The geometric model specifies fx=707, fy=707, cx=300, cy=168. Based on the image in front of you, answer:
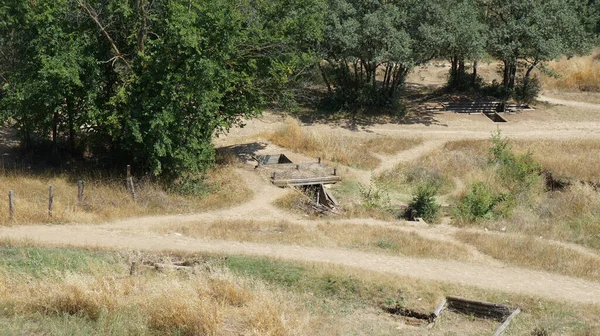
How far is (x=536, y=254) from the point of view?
18797 millimetres

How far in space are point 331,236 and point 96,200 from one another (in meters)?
7.59

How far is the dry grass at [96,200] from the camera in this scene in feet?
68.0

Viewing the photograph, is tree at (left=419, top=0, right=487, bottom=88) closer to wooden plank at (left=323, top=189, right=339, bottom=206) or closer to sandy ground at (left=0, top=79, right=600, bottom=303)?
sandy ground at (left=0, top=79, right=600, bottom=303)

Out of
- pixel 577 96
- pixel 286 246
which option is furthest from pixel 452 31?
pixel 286 246

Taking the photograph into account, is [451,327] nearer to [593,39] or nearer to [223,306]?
[223,306]

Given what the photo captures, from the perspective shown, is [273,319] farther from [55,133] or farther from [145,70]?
[55,133]

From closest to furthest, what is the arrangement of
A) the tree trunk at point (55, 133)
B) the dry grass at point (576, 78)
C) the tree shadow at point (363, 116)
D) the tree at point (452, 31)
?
the tree trunk at point (55, 133), the tree at point (452, 31), the tree shadow at point (363, 116), the dry grass at point (576, 78)

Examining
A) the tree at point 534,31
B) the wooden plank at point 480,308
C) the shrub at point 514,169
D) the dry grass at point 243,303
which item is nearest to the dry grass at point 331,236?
the dry grass at point 243,303

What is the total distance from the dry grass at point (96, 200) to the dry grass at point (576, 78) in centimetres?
2565

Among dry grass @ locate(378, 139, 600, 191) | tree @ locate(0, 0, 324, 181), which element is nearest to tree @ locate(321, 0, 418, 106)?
dry grass @ locate(378, 139, 600, 191)

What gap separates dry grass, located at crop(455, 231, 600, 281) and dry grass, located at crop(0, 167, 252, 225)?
849 cm

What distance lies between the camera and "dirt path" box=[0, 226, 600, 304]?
55.1 feet

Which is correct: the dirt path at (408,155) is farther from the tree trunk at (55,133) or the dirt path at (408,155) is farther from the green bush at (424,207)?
the tree trunk at (55,133)

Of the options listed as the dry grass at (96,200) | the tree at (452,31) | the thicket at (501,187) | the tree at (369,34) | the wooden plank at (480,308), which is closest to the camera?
the wooden plank at (480,308)
